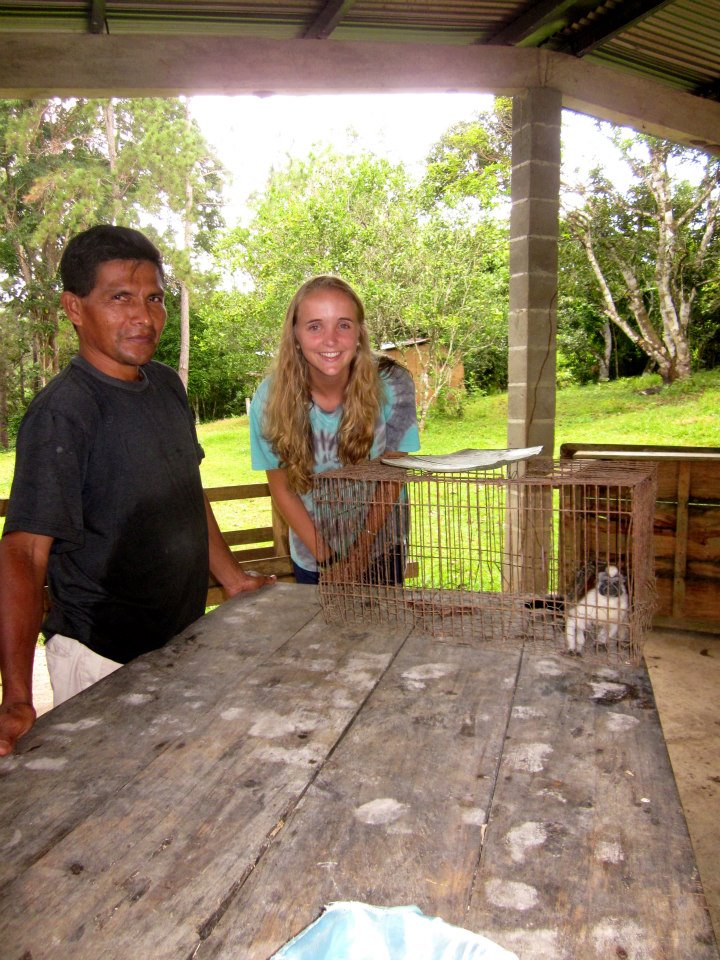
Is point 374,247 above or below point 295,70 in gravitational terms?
above

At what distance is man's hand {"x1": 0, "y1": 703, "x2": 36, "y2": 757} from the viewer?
1.15 m

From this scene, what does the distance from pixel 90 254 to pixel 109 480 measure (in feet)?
1.78

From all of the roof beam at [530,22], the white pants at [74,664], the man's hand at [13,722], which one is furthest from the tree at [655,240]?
the man's hand at [13,722]

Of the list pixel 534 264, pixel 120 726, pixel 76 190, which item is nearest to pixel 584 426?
pixel 534 264

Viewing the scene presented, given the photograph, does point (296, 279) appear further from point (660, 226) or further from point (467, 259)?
point (660, 226)

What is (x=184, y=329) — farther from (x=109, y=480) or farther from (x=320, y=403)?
(x=109, y=480)

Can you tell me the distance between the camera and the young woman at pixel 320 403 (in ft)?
6.63

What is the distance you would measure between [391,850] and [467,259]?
11353 mm

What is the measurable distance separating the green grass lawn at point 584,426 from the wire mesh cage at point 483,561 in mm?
7873

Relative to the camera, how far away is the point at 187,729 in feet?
4.02

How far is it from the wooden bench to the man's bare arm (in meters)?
3.29

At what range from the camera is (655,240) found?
1270cm

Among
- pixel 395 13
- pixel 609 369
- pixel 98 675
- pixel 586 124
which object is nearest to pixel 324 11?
pixel 395 13

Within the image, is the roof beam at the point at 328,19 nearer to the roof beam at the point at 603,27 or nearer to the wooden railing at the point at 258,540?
the roof beam at the point at 603,27
